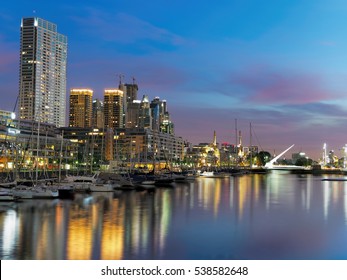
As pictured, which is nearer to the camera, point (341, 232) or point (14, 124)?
point (341, 232)

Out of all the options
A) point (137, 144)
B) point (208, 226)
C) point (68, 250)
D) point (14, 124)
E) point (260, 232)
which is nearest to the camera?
point (68, 250)

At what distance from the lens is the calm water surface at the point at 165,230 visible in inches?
860

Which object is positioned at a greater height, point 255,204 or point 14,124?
point 14,124

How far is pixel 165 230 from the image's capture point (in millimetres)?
28266

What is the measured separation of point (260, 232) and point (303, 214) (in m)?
11.9

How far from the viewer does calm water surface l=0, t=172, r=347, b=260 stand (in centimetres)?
2184

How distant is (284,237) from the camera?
89.2ft

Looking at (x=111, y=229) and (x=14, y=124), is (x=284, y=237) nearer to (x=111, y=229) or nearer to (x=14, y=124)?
(x=111, y=229)

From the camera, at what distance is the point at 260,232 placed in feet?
95.0

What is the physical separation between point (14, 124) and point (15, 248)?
434 ft
